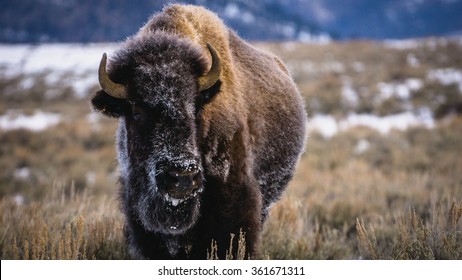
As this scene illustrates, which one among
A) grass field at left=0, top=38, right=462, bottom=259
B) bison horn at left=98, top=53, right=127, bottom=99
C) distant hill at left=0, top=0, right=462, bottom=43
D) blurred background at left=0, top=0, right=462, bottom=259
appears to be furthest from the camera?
distant hill at left=0, top=0, right=462, bottom=43

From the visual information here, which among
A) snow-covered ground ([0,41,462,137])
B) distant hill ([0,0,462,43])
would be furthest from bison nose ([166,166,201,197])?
snow-covered ground ([0,41,462,137])

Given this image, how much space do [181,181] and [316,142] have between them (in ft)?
32.3

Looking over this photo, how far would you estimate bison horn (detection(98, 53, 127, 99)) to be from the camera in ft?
8.65

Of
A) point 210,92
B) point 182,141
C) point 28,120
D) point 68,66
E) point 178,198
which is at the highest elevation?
point 210,92

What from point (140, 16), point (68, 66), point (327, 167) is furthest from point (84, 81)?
point (140, 16)

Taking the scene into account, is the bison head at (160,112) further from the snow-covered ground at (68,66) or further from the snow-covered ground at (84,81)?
the snow-covered ground at (68,66)

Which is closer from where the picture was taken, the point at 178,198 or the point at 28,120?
the point at 178,198

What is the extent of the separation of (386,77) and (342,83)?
→ 206cm

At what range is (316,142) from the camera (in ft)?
39.0

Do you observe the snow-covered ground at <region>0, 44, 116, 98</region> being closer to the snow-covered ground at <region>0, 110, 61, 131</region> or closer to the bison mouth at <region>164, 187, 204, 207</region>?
the snow-covered ground at <region>0, 110, 61, 131</region>

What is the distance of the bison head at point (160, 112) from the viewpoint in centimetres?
253

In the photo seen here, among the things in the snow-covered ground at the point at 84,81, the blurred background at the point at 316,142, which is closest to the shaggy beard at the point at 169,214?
the blurred background at the point at 316,142

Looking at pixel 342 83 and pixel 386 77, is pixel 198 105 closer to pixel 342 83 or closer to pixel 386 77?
pixel 342 83

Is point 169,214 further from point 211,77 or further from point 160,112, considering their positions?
point 211,77
